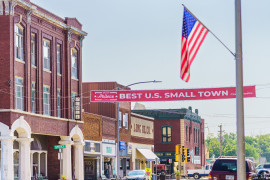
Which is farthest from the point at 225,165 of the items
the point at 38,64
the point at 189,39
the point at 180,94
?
the point at 38,64

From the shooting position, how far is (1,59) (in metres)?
41.0

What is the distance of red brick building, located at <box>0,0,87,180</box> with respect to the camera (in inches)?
1613

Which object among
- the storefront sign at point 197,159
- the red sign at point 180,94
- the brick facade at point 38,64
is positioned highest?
the brick facade at point 38,64

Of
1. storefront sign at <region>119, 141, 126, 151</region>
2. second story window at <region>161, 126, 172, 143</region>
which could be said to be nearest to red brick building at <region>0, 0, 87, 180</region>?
storefront sign at <region>119, 141, 126, 151</region>

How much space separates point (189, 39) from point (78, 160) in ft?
109

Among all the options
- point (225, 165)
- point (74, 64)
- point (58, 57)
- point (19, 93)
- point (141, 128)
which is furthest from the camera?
point (141, 128)

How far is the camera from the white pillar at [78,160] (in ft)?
173

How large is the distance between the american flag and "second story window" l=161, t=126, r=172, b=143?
72.9m

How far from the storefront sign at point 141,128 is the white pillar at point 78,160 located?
798 inches

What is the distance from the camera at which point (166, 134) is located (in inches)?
3767

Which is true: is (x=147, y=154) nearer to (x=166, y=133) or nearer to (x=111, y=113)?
(x=111, y=113)

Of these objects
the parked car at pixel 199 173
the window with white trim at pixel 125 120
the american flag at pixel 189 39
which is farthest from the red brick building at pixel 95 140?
the american flag at pixel 189 39

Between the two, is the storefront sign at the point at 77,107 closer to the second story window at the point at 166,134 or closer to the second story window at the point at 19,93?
the second story window at the point at 19,93

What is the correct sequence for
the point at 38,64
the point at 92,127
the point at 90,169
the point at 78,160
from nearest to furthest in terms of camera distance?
the point at 38,64 < the point at 78,160 < the point at 92,127 < the point at 90,169
